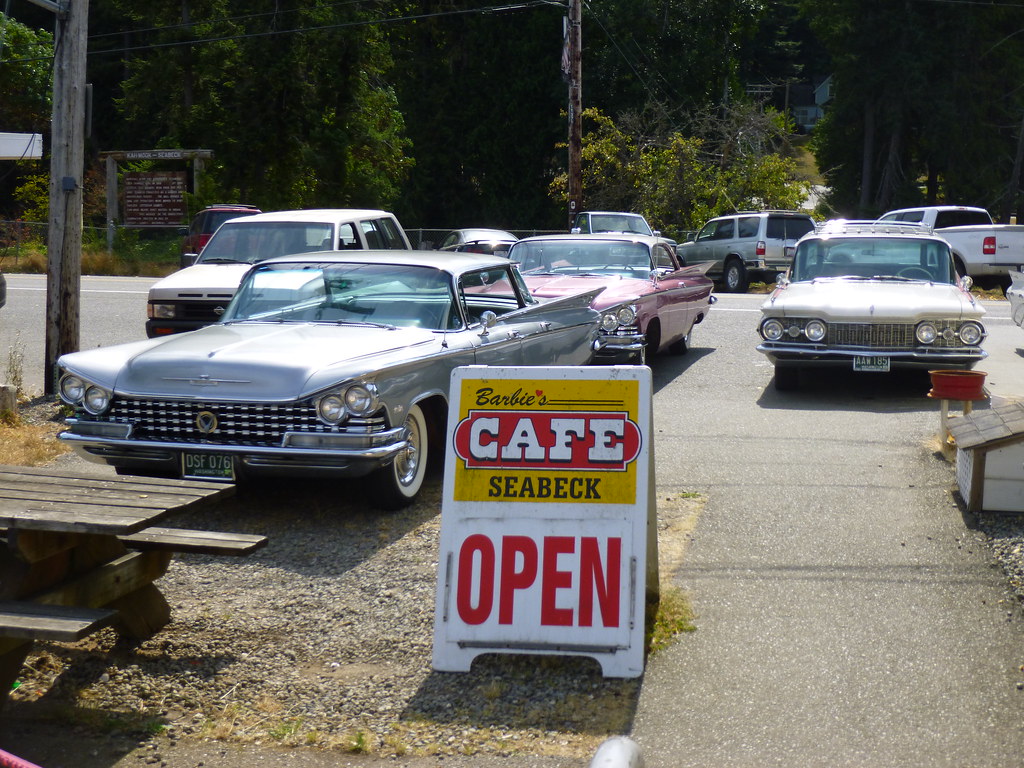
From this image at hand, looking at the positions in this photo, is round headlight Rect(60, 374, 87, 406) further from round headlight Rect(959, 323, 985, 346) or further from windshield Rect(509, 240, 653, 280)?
round headlight Rect(959, 323, 985, 346)

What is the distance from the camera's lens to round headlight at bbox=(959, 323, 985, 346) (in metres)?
10.3

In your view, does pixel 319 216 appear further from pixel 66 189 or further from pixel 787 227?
pixel 787 227

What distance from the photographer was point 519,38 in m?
48.5

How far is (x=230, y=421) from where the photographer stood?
650 cm

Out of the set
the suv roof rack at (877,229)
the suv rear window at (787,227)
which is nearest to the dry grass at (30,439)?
the suv roof rack at (877,229)

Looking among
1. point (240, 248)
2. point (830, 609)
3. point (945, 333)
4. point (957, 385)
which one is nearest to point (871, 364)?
point (945, 333)

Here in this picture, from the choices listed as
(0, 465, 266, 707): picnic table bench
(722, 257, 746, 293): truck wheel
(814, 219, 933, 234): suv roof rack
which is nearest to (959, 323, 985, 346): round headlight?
(814, 219, 933, 234): suv roof rack

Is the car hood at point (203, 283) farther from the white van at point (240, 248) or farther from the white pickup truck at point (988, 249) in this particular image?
the white pickup truck at point (988, 249)

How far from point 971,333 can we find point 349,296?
5.75 m

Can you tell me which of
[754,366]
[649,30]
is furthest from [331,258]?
[649,30]

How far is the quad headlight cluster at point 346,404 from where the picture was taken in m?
6.39

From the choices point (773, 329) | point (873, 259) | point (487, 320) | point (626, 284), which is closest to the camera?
point (487, 320)

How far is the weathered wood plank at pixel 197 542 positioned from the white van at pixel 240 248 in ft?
26.8

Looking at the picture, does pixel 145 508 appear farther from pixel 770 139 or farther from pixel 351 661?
pixel 770 139
